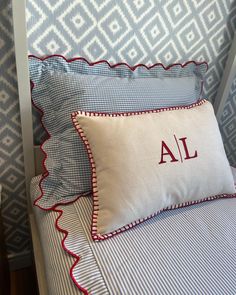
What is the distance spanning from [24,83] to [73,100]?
17cm

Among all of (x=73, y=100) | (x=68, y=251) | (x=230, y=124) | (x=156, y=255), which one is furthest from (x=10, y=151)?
(x=230, y=124)

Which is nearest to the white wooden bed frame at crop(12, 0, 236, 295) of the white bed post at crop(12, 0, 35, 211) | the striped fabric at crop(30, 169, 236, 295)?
the white bed post at crop(12, 0, 35, 211)

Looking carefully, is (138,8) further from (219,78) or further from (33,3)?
(219,78)

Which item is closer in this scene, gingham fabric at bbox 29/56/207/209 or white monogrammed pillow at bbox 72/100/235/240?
white monogrammed pillow at bbox 72/100/235/240

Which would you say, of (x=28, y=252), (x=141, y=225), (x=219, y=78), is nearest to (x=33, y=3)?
(x=141, y=225)

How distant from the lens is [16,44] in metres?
0.87

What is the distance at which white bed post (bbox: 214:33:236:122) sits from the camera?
1.29 metres

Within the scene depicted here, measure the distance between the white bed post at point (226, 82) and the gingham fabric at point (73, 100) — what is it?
40cm

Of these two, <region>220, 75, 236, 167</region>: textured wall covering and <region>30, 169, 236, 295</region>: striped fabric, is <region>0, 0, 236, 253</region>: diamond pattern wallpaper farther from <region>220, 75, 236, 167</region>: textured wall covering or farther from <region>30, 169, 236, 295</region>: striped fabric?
<region>30, 169, 236, 295</region>: striped fabric

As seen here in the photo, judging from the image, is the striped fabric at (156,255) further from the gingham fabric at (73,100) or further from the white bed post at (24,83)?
the white bed post at (24,83)

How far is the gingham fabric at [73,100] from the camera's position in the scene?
917mm

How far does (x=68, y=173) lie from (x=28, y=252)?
2.19 ft

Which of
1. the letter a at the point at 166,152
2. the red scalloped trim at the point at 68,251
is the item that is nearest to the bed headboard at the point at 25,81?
the red scalloped trim at the point at 68,251

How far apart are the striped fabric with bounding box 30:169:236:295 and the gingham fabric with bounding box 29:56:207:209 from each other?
0.09 m
